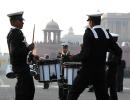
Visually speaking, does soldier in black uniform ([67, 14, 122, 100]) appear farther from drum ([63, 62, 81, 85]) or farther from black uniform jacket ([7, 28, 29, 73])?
drum ([63, 62, 81, 85])

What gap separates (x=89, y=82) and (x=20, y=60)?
2.93ft

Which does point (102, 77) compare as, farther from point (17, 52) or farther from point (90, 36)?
point (17, 52)

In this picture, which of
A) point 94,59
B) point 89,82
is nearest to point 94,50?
point 94,59

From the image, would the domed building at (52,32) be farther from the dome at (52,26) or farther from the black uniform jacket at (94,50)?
the black uniform jacket at (94,50)

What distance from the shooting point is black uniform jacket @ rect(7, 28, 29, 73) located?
23.4 ft

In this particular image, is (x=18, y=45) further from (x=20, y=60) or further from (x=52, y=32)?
(x=52, y=32)

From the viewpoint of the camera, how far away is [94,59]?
23.4 ft

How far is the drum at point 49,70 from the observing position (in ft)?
30.1

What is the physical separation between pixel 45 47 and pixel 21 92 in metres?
→ 89.7

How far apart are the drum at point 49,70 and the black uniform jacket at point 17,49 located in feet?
6.12

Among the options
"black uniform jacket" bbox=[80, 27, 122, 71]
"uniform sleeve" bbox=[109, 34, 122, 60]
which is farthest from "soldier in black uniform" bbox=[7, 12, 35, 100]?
"uniform sleeve" bbox=[109, 34, 122, 60]

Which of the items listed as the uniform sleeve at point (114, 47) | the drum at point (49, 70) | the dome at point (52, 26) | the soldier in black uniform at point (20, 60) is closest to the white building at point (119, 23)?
the dome at point (52, 26)

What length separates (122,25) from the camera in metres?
128

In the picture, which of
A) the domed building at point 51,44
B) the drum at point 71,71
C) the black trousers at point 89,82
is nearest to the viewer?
the black trousers at point 89,82
